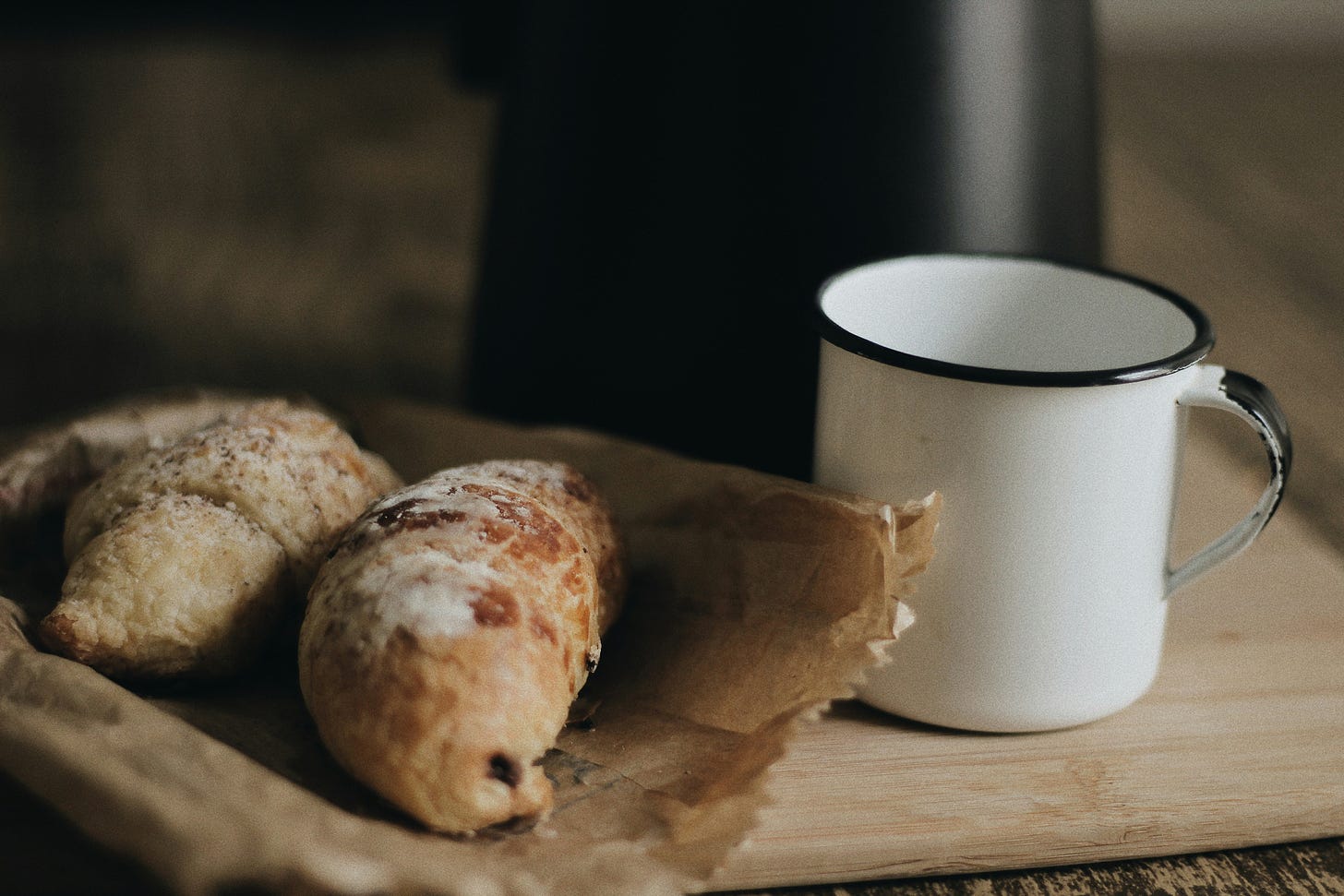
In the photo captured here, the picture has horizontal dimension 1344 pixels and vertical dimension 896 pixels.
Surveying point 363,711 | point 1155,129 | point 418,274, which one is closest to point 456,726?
point 363,711

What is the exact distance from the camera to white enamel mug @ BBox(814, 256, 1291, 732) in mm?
585

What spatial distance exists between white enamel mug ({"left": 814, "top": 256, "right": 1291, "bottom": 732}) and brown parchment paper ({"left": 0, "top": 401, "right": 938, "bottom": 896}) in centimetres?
2

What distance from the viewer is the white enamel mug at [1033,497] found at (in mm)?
585

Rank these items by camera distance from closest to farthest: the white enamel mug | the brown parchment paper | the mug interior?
the brown parchment paper < the white enamel mug < the mug interior

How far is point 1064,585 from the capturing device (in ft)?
1.98

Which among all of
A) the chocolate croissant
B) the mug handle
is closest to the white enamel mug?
the mug handle

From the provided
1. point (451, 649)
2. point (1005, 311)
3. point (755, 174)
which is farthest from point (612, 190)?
point (451, 649)

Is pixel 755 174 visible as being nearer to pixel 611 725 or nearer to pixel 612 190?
pixel 612 190

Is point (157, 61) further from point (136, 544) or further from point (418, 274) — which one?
point (136, 544)

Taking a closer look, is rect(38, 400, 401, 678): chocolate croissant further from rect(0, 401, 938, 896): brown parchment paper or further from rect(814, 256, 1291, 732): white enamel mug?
rect(814, 256, 1291, 732): white enamel mug

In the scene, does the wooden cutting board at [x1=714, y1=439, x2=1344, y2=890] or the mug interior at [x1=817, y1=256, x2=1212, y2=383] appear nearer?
the wooden cutting board at [x1=714, y1=439, x2=1344, y2=890]

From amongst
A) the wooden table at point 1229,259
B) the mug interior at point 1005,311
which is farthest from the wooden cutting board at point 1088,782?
the mug interior at point 1005,311

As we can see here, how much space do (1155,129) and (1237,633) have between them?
4.18 ft

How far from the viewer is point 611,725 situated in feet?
2.06
